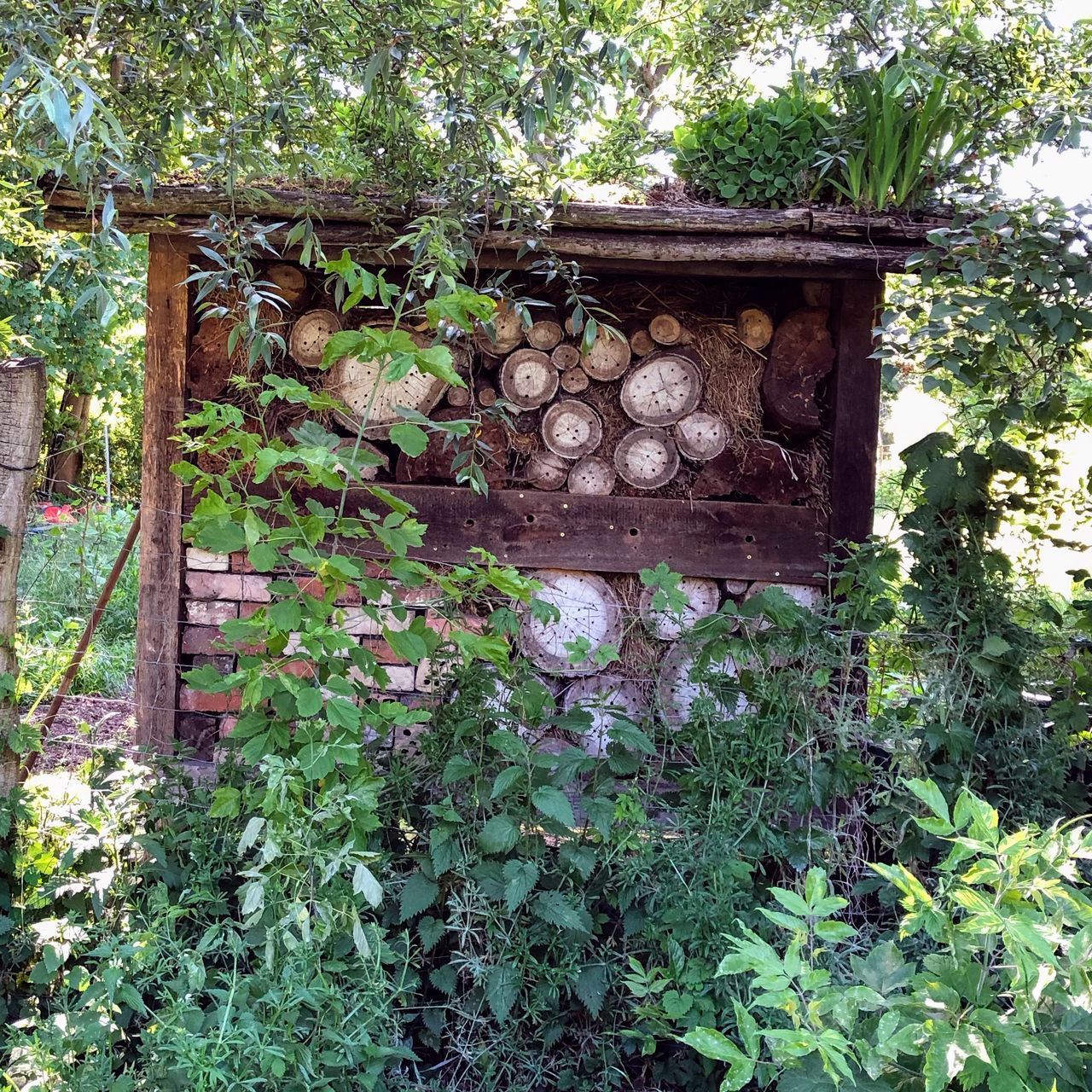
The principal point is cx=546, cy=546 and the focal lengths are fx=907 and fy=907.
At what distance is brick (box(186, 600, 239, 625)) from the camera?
11.9ft

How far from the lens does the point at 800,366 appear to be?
141 inches

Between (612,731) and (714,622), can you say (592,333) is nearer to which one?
(714,622)

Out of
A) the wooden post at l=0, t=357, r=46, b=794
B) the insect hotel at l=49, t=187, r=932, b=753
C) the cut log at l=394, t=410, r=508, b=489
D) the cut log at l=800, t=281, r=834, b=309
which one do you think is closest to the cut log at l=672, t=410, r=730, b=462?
the insect hotel at l=49, t=187, r=932, b=753

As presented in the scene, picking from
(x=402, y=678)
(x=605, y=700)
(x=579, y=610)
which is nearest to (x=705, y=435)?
(x=579, y=610)

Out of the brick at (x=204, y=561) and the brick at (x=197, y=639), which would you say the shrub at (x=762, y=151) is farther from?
the brick at (x=197, y=639)

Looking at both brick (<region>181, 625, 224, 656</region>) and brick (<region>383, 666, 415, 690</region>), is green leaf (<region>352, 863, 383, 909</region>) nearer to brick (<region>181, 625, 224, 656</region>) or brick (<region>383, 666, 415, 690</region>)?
brick (<region>383, 666, 415, 690</region>)

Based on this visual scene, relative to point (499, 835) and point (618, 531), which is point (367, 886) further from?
point (618, 531)

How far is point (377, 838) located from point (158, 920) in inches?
26.2

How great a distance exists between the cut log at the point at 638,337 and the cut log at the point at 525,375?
34 centimetres

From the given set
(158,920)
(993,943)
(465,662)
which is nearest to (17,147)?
(465,662)

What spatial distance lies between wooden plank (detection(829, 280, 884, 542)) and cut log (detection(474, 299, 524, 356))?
4.17 ft

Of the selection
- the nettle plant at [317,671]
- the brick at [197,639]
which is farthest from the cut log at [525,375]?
the brick at [197,639]

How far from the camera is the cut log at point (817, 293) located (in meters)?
3.56

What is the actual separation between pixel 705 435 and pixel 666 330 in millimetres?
448
